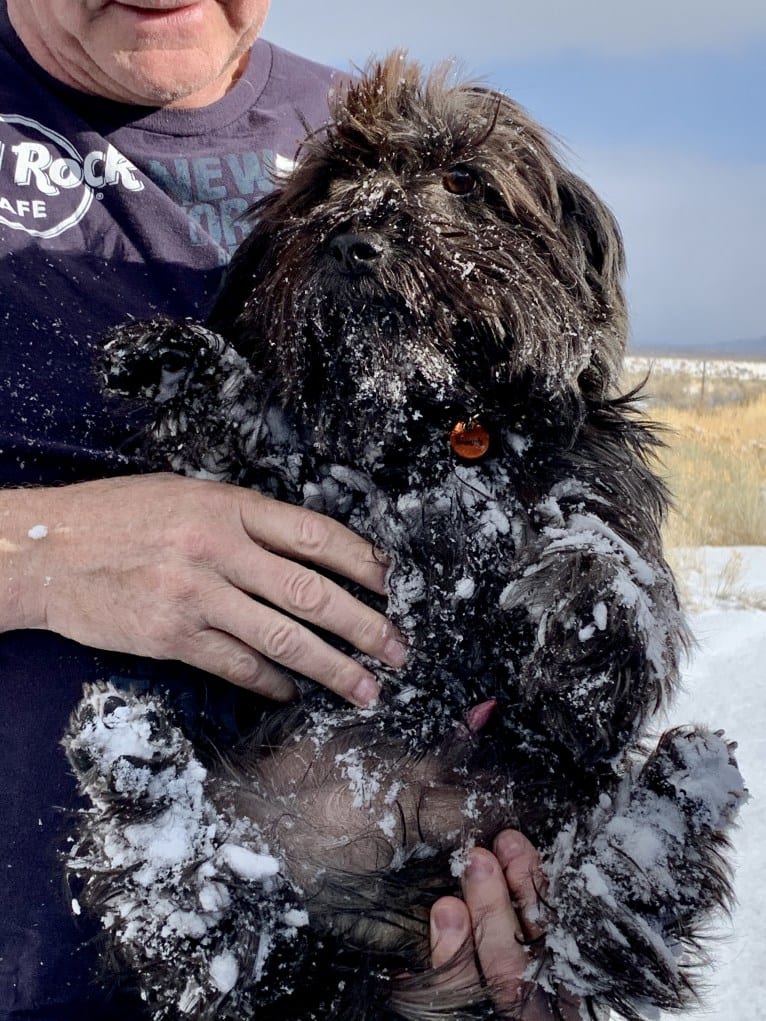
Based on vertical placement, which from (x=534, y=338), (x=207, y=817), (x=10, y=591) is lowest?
(x=207, y=817)

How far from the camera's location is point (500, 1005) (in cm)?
175

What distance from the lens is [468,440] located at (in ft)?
6.26

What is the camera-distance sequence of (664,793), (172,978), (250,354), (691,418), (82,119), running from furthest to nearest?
(691,418)
(82,119)
(250,354)
(664,793)
(172,978)

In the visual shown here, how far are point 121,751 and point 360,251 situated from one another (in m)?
1.01

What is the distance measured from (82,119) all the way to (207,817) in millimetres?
1641

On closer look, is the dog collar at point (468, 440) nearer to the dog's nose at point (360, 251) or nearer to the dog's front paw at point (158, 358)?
the dog's nose at point (360, 251)

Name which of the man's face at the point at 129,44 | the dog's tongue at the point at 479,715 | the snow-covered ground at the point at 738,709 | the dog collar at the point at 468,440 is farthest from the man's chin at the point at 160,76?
the snow-covered ground at the point at 738,709

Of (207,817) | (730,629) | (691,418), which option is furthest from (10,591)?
(691,418)

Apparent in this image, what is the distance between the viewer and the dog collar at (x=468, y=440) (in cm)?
190

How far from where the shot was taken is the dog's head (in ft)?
5.76

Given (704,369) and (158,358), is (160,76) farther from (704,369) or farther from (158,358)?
(704,369)

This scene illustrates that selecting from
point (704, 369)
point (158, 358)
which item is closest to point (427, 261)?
point (158, 358)

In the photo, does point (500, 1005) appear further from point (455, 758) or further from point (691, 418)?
point (691, 418)

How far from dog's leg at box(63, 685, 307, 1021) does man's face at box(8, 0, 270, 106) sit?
4.80 ft
